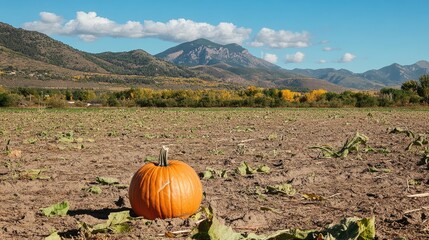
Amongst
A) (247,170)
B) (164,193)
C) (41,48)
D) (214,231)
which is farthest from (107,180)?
(41,48)

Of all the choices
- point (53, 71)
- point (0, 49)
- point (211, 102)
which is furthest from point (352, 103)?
point (0, 49)

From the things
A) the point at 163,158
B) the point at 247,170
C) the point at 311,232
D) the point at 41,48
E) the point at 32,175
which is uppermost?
the point at 41,48

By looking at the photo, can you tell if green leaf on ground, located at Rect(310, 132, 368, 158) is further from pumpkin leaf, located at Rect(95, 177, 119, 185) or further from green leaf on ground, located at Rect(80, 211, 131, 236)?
green leaf on ground, located at Rect(80, 211, 131, 236)

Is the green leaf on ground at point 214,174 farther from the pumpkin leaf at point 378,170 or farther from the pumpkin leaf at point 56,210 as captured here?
the pumpkin leaf at point 56,210

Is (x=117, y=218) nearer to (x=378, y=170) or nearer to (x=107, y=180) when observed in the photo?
(x=107, y=180)

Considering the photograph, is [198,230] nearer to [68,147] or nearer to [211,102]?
[68,147]

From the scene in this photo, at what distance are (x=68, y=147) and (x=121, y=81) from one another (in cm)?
14458

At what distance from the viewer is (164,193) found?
633 cm

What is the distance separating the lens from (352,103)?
66250 mm

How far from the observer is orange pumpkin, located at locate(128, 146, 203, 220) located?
632 centimetres

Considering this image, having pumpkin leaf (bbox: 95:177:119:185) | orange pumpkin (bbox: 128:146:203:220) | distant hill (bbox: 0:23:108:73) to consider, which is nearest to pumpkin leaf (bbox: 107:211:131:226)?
orange pumpkin (bbox: 128:146:203:220)

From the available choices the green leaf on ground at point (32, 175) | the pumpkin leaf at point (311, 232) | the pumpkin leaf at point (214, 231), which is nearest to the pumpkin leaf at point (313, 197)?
the pumpkin leaf at point (311, 232)

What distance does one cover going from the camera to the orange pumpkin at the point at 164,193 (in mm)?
6320

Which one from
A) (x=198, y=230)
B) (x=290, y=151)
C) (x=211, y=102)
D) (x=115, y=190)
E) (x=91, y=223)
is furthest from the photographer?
(x=211, y=102)
